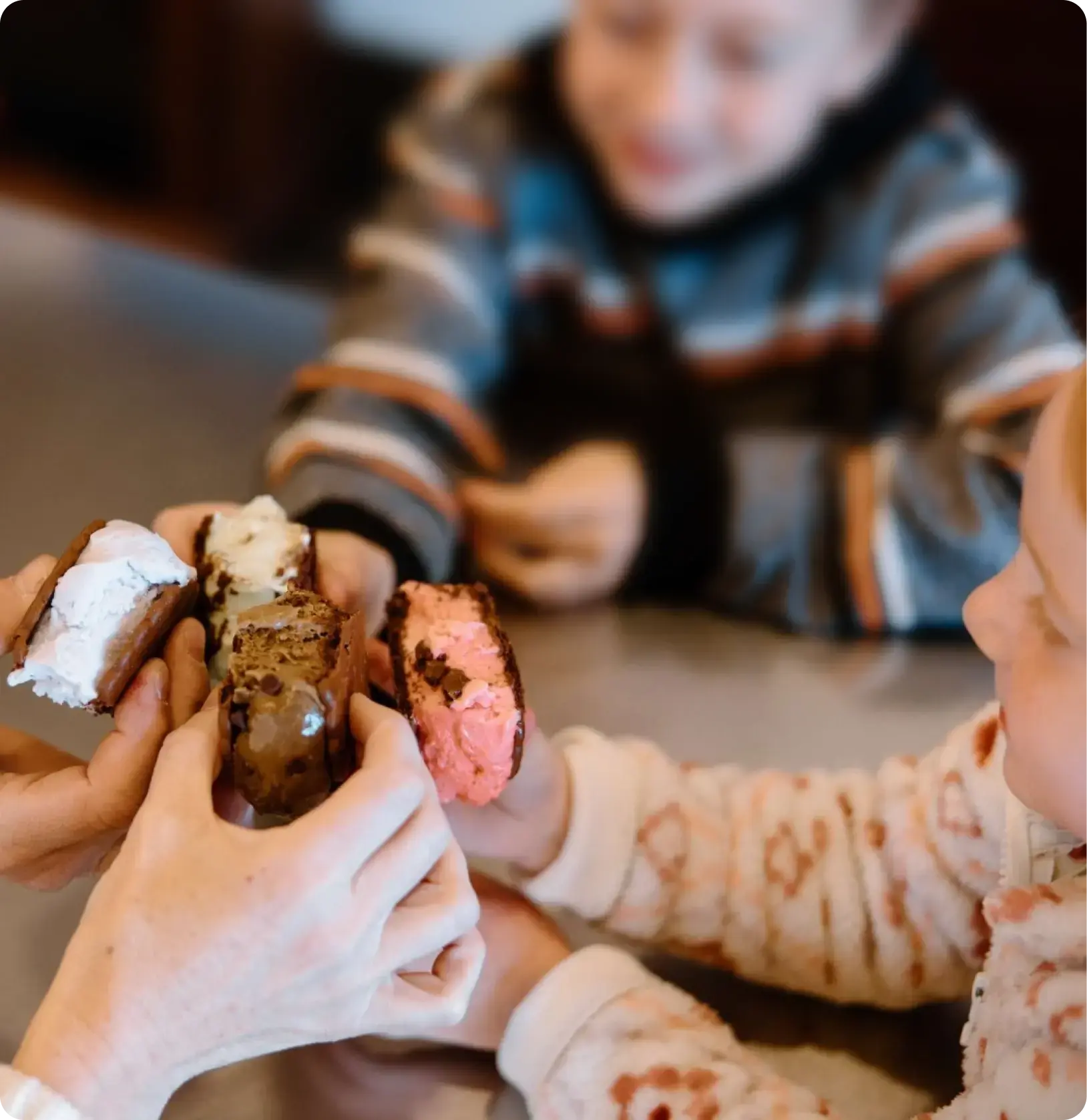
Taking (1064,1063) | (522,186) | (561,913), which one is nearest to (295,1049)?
(561,913)

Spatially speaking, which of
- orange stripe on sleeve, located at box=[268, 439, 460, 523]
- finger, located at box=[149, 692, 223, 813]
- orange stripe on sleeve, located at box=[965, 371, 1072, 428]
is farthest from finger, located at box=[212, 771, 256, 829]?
orange stripe on sleeve, located at box=[965, 371, 1072, 428]

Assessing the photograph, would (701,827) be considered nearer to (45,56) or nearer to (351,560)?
(351,560)

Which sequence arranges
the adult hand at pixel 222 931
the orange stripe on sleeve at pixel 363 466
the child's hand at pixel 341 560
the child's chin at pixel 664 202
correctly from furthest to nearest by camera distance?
the child's chin at pixel 664 202 → the orange stripe on sleeve at pixel 363 466 → the child's hand at pixel 341 560 → the adult hand at pixel 222 931

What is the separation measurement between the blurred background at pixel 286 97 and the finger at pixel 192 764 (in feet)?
1.50

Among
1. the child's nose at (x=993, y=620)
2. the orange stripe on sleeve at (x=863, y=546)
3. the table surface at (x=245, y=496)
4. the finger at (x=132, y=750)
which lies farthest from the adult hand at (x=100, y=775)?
the orange stripe on sleeve at (x=863, y=546)

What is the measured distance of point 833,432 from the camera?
666mm

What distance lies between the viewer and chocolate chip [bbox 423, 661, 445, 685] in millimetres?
291

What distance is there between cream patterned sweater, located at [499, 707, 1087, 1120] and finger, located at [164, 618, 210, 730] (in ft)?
0.47

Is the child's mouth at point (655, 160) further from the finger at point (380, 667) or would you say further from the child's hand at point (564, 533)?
the finger at point (380, 667)

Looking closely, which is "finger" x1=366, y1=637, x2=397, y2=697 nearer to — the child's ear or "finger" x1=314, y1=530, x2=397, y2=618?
"finger" x1=314, y1=530, x2=397, y2=618

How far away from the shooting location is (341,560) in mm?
428

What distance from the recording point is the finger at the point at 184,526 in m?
0.32

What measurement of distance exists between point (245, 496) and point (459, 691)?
31 centimetres

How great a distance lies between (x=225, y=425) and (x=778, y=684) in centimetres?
36
